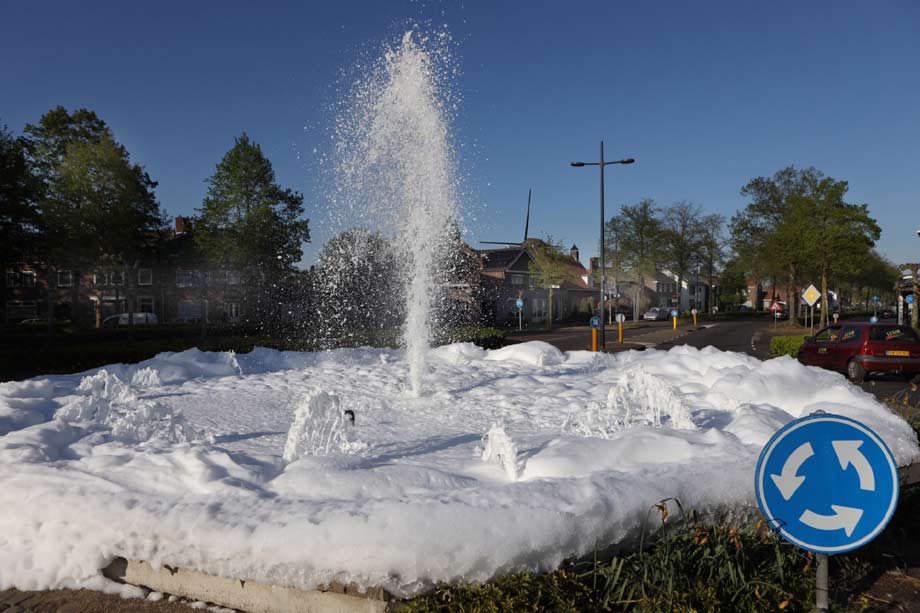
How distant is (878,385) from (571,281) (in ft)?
181

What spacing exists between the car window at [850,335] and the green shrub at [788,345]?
354 cm

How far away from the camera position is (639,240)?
190 ft

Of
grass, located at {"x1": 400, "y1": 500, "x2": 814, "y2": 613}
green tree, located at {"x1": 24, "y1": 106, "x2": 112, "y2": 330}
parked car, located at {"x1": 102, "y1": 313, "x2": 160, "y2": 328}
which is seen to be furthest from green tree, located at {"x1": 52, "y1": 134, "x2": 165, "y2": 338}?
grass, located at {"x1": 400, "y1": 500, "x2": 814, "y2": 613}

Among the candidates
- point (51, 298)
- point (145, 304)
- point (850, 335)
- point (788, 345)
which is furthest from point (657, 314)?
point (51, 298)

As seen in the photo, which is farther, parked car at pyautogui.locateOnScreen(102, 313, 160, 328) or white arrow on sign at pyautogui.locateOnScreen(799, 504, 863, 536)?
parked car at pyautogui.locateOnScreen(102, 313, 160, 328)

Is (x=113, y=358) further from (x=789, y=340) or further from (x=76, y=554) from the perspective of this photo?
(x=789, y=340)

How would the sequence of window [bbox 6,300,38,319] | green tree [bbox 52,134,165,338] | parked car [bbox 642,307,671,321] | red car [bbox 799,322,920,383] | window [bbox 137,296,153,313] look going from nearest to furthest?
1. red car [bbox 799,322,920,383]
2. green tree [bbox 52,134,165,338]
3. window [bbox 137,296,153,313]
4. window [bbox 6,300,38,319]
5. parked car [bbox 642,307,671,321]

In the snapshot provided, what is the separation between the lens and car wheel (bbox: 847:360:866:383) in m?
15.2

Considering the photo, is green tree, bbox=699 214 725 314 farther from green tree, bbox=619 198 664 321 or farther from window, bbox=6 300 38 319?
window, bbox=6 300 38 319

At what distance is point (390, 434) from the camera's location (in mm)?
6730

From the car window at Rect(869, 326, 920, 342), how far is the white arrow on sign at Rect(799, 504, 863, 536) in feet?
49.1

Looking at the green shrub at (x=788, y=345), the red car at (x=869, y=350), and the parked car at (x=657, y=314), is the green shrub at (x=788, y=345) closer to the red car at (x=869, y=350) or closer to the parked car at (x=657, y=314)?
the red car at (x=869, y=350)

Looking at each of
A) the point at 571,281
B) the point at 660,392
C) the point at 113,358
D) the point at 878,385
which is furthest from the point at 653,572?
the point at 571,281

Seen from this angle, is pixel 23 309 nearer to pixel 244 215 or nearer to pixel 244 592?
pixel 244 215
